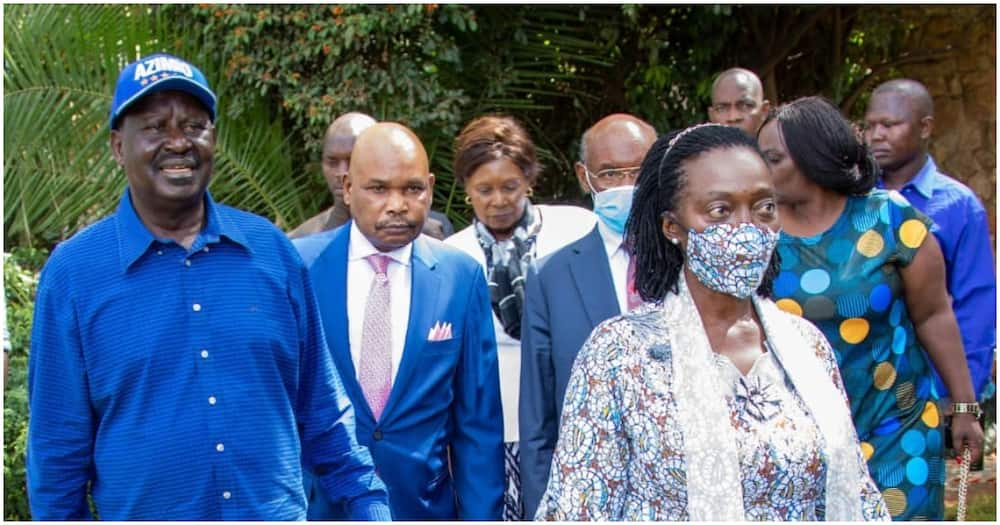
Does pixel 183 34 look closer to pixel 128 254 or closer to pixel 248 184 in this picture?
pixel 248 184

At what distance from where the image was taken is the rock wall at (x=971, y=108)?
1057 centimetres

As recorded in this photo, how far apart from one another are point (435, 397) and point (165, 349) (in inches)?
48.2

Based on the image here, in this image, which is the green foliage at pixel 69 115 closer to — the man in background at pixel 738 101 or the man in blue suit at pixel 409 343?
the man in background at pixel 738 101

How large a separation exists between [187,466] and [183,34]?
6.29m

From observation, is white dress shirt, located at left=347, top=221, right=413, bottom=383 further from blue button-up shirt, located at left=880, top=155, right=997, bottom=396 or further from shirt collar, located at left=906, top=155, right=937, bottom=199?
shirt collar, located at left=906, top=155, right=937, bottom=199

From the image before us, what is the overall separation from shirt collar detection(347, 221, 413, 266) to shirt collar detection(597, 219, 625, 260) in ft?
2.15

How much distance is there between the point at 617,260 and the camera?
440 centimetres

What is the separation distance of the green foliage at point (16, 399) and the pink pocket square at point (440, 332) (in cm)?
279

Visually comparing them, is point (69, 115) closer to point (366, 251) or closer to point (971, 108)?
point (366, 251)

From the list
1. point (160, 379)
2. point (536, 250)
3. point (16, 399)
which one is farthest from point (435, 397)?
point (16, 399)

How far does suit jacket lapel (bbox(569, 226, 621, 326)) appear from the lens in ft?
13.7

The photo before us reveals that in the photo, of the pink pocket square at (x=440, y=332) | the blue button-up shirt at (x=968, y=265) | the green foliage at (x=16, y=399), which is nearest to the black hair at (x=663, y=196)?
the pink pocket square at (x=440, y=332)

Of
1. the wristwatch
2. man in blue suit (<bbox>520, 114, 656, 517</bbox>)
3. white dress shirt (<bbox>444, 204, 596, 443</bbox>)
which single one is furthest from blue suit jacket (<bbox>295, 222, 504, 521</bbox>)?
the wristwatch

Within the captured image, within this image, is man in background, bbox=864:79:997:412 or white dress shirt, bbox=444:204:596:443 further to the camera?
man in background, bbox=864:79:997:412
